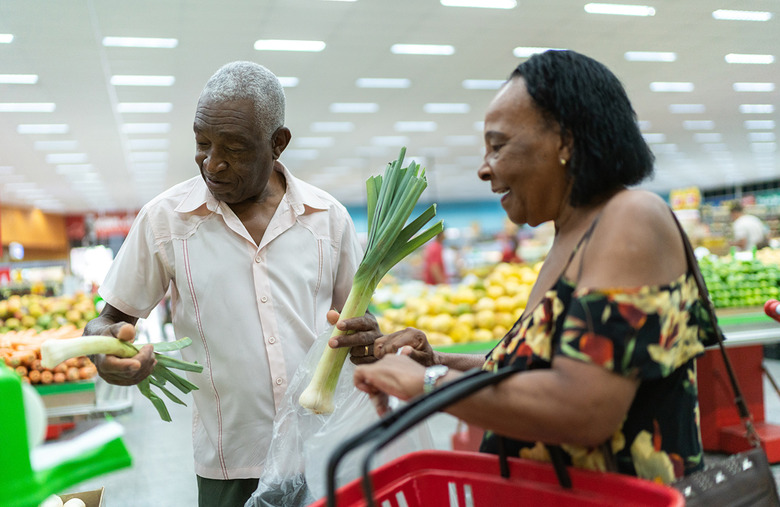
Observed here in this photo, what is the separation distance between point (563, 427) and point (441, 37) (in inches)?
347

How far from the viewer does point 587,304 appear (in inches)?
37.9

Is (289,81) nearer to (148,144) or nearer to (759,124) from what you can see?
(148,144)

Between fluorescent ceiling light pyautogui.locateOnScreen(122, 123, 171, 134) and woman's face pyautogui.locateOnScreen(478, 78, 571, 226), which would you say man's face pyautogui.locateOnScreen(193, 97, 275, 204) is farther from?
fluorescent ceiling light pyautogui.locateOnScreen(122, 123, 171, 134)

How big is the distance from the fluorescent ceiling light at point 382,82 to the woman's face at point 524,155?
10131mm

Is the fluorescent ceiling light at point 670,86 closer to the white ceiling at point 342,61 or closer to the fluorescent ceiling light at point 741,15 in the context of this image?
the white ceiling at point 342,61

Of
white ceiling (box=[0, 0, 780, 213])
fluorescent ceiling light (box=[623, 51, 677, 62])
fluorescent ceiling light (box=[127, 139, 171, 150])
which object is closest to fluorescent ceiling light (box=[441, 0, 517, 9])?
white ceiling (box=[0, 0, 780, 213])

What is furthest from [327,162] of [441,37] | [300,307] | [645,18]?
[300,307]

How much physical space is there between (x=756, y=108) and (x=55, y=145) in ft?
49.9

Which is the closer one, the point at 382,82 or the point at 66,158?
the point at 382,82

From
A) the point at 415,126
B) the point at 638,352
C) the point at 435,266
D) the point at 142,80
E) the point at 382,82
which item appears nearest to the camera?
the point at 638,352

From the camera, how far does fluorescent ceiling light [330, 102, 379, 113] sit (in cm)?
1263

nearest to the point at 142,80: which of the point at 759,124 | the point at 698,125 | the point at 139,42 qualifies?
the point at 139,42

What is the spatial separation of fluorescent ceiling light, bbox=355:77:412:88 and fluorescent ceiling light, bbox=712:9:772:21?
4.75 metres

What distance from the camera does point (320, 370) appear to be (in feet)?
5.45
